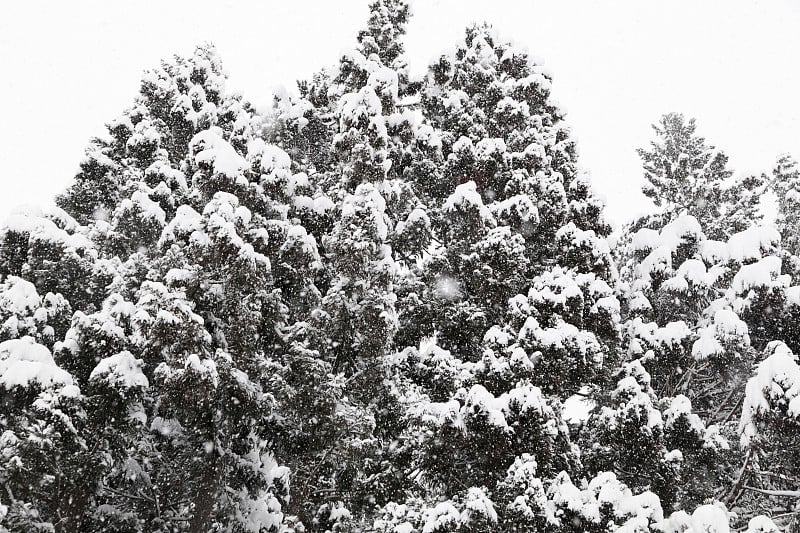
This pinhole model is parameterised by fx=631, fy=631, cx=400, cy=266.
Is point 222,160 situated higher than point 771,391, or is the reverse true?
point 222,160

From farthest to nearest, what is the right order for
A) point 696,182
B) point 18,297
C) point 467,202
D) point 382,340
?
point 696,182 < point 467,202 < point 382,340 < point 18,297

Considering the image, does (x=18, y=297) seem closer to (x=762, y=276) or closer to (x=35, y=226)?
(x=35, y=226)

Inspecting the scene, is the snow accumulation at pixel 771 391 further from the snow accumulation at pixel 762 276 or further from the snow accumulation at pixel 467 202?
the snow accumulation at pixel 467 202

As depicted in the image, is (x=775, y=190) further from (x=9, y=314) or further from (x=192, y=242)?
(x=9, y=314)

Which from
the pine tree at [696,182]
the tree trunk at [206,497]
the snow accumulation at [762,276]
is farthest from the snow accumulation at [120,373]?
the pine tree at [696,182]

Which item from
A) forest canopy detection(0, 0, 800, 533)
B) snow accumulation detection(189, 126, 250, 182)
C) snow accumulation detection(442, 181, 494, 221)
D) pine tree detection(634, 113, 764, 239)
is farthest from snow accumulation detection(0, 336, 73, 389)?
pine tree detection(634, 113, 764, 239)

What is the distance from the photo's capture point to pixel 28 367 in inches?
311

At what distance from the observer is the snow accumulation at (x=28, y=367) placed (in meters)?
7.77

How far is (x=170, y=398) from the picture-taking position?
8664 millimetres

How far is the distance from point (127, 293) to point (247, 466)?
3.95 metres

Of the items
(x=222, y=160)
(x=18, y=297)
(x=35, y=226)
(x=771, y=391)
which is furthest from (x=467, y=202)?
(x=18, y=297)

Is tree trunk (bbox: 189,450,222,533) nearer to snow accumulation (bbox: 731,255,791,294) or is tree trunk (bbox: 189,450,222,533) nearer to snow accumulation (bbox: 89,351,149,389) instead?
snow accumulation (bbox: 89,351,149,389)

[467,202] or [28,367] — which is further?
[467,202]

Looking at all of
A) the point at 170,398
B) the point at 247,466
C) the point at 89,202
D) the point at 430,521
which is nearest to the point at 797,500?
the point at 430,521
